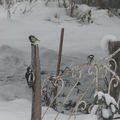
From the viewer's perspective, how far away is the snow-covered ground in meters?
4.71

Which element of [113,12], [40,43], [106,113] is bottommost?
[40,43]

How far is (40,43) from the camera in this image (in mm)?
6141

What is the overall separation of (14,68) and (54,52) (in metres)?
0.64

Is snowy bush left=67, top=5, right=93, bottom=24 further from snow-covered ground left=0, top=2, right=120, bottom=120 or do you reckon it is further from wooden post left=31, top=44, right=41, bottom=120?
wooden post left=31, top=44, right=41, bottom=120

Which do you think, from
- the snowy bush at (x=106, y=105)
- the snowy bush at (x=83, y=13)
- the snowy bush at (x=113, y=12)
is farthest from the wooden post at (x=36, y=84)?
the snowy bush at (x=113, y=12)

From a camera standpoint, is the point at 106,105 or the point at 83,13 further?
the point at 83,13

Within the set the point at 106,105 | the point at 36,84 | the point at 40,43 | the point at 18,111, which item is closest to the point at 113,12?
the point at 40,43

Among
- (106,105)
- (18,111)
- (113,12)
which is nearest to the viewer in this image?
(106,105)

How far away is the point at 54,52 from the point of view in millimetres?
5852

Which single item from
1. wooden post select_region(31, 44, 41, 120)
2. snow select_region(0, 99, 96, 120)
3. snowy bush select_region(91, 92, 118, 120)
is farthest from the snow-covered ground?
snowy bush select_region(91, 92, 118, 120)

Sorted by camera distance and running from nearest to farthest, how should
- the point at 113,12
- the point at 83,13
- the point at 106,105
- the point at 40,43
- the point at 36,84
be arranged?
the point at 106,105
the point at 36,84
the point at 40,43
the point at 83,13
the point at 113,12

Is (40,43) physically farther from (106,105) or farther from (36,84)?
(106,105)

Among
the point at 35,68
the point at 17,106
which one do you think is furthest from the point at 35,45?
the point at 17,106

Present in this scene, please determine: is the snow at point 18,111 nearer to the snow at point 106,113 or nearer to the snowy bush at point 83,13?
the snow at point 106,113
